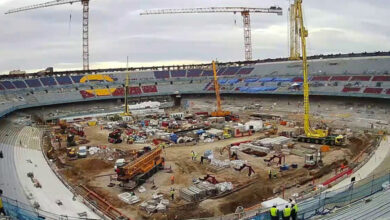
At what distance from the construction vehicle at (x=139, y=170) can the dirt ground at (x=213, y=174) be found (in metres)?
0.56

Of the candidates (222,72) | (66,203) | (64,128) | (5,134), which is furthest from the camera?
(222,72)

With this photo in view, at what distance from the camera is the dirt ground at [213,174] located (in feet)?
68.5

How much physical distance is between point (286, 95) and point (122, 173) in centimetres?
4860

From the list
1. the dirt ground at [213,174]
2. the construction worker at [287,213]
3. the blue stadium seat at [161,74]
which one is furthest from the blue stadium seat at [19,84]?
the construction worker at [287,213]

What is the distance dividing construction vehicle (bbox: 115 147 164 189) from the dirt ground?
1.84 feet

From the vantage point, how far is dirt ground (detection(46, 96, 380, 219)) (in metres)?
20.9

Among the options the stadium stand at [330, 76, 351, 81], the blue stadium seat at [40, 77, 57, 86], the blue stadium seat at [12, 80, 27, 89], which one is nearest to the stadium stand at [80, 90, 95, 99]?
the blue stadium seat at [40, 77, 57, 86]

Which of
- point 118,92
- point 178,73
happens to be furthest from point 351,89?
point 118,92

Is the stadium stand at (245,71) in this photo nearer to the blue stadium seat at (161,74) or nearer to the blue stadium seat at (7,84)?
the blue stadium seat at (161,74)

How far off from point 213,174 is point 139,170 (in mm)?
5810

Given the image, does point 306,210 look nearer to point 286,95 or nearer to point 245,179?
point 245,179

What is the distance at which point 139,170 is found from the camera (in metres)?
25.2

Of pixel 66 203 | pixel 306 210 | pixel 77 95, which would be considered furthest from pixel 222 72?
pixel 306 210

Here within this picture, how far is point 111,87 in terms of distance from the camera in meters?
77.1
